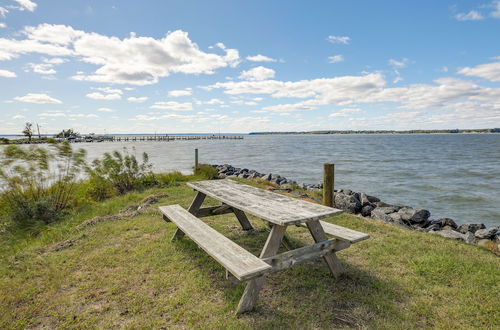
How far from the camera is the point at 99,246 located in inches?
186

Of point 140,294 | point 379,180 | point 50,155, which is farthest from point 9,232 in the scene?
point 379,180

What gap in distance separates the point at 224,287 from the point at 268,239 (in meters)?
0.96

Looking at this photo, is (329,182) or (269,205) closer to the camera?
(269,205)

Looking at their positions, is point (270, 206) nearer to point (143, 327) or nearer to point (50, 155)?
point (143, 327)

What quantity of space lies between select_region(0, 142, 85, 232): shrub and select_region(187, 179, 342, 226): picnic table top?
4321 millimetres

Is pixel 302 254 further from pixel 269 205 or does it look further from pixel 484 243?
pixel 484 243

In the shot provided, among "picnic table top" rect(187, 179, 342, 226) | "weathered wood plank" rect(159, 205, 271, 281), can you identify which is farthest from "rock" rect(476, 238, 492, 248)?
"weathered wood plank" rect(159, 205, 271, 281)

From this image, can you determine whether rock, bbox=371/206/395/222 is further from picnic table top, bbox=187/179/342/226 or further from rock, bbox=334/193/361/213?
picnic table top, bbox=187/179/342/226

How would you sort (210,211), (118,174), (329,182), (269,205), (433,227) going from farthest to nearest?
(118,174) < (433,227) < (329,182) < (210,211) < (269,205)

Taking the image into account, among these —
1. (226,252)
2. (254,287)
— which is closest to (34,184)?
(226,252)

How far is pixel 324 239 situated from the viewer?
132 inches

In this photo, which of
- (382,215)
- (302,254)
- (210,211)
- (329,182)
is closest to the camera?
(302,254)

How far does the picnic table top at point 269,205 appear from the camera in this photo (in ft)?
9.71

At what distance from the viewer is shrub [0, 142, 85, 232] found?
6.27m
